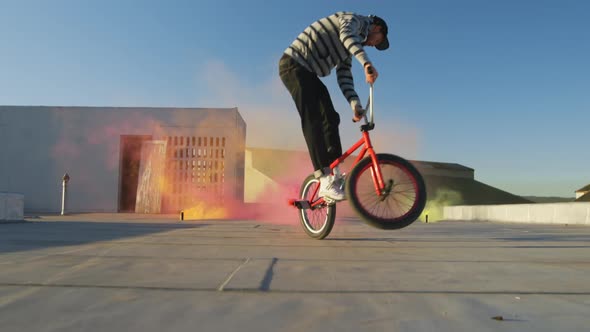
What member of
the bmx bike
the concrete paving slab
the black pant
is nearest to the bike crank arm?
the bmx bike

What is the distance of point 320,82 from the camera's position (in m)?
2.67

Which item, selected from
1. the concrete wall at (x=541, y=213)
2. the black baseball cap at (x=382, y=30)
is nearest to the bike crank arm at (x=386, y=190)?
the black baseball cap at (x=382, y=30)

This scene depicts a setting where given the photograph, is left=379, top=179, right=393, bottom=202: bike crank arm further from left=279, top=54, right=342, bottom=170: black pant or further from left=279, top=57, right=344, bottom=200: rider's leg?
left=279, top=54, right=342, bottom=170: black pant

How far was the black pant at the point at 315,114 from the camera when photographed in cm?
257

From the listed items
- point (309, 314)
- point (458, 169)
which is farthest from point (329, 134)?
point (458, 169)

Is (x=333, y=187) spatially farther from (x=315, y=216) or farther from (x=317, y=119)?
(x=315, y=216)

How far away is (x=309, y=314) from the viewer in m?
0.96

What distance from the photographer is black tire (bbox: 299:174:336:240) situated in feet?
9.52

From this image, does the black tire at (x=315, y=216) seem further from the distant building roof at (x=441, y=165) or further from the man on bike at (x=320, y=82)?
the distant building roof at (x=441, y=165)

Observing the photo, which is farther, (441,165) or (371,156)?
(441,165)

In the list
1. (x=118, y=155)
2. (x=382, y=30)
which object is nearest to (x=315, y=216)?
(x=382, y=30)

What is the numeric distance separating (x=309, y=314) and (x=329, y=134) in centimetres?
176

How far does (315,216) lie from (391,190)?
41.7 inches

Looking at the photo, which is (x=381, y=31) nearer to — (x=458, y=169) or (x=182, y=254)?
(x=182, y=254)
